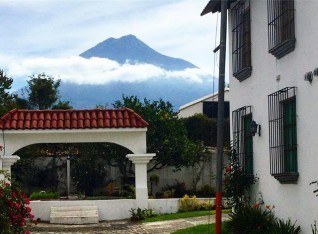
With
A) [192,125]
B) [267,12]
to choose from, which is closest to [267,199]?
[267,12]

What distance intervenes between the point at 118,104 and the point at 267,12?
18.0 m

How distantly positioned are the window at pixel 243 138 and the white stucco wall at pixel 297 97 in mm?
371

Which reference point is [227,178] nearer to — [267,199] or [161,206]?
[267,199]

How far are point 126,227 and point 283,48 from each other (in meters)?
8.28

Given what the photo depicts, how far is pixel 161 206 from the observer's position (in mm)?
21344

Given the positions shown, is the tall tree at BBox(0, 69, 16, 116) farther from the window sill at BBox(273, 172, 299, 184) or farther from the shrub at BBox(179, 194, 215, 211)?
the window sill at BBox(273, 172, 299, 184)

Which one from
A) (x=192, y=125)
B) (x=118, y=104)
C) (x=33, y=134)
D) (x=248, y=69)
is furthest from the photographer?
(x=192, y=125)

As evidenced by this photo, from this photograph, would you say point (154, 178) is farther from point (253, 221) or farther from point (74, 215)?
point (253, 221)

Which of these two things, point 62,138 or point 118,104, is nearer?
point 62,138

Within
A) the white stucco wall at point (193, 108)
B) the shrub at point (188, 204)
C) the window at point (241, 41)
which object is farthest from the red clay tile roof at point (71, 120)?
the white stucco wall at point (193, 108)

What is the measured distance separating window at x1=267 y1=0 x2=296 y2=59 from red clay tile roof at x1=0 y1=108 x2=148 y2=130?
8.67 meters

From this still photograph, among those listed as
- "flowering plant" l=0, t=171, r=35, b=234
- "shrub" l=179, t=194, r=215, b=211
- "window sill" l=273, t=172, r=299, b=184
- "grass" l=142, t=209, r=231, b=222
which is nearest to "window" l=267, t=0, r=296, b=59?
"window sill" l=273, t=172, r=299, b=184

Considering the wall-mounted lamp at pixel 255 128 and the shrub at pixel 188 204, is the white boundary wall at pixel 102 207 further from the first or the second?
the wall-mounted lamp at pixel 255 128

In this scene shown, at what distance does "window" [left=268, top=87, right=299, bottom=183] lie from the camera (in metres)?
12.1
